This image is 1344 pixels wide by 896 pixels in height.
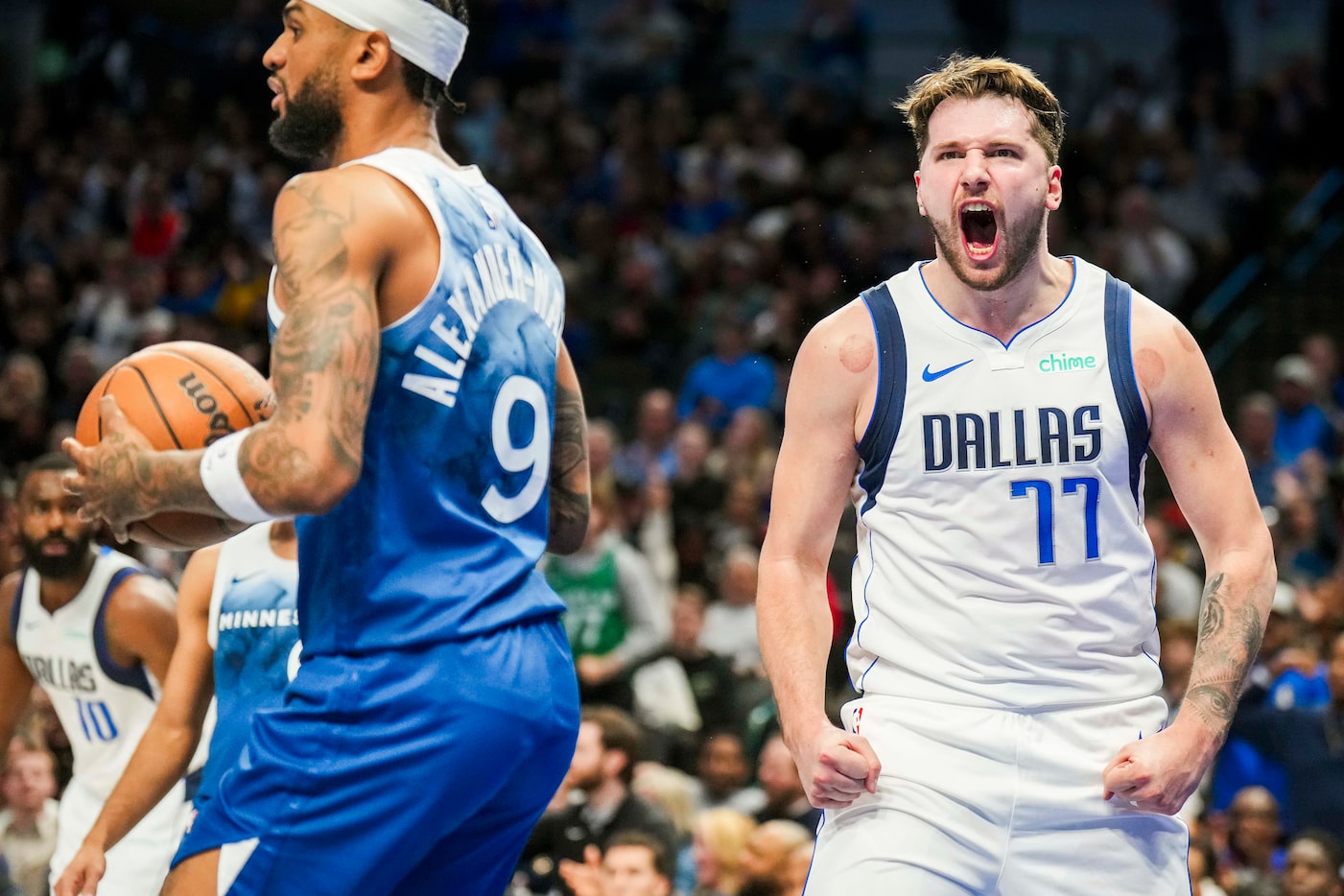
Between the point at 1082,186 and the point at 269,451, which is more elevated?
the point at 1082,186

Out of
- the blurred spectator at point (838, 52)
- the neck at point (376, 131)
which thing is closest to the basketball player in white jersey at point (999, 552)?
the neck at point (376, 131)

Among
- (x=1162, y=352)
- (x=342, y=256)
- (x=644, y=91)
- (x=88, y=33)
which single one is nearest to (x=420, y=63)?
(x=342, y=256)

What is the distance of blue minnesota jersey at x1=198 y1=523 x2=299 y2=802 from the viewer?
464cm

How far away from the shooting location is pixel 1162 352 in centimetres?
364

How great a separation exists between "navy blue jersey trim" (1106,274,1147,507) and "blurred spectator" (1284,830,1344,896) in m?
4.31

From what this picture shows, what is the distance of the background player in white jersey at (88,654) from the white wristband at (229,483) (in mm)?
2560

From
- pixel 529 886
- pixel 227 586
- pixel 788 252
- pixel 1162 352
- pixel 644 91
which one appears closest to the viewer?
pixel 1162 352

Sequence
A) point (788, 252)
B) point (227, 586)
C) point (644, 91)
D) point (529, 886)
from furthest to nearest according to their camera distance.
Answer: point (644, 91) → point (788, 252) → point (529, 886) → point (227, 586)

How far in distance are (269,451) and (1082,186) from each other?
13109mm

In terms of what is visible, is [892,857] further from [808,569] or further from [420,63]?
[420,63]

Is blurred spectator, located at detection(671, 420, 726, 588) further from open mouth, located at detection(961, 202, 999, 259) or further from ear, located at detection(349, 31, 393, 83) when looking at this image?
ear, located at detection(349, 31, 393, 83)

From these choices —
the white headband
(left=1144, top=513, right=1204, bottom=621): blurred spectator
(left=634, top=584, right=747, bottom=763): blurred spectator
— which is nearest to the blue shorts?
the white headband

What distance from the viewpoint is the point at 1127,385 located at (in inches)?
142

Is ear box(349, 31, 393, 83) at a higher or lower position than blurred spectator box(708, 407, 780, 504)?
→ higher
